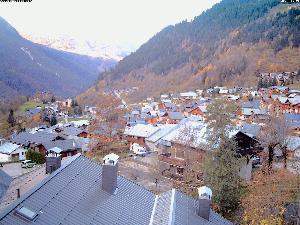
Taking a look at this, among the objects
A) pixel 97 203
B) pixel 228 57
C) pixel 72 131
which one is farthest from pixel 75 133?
pixel 228 57

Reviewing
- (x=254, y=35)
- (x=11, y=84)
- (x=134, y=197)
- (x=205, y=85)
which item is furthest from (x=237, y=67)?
(x=134, y=197)

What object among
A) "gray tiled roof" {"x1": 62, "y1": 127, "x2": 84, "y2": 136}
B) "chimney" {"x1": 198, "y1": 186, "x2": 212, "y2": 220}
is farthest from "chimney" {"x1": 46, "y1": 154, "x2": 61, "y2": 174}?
"gray tiled roof" {"x1": 62, "y1": 127, "x2": 84, "y2": 136}

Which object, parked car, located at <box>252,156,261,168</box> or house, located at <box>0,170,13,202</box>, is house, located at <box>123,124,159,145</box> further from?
house, located at <box>0,170,13,202</box>

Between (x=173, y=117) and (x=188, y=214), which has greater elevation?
(x=188, y=214)

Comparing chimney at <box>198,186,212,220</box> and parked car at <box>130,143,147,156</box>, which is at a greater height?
chimney at <box>198,186,212,220</box>

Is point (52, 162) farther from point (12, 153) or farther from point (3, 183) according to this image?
point (12, 153)

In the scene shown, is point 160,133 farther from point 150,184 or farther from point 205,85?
point 205,85
